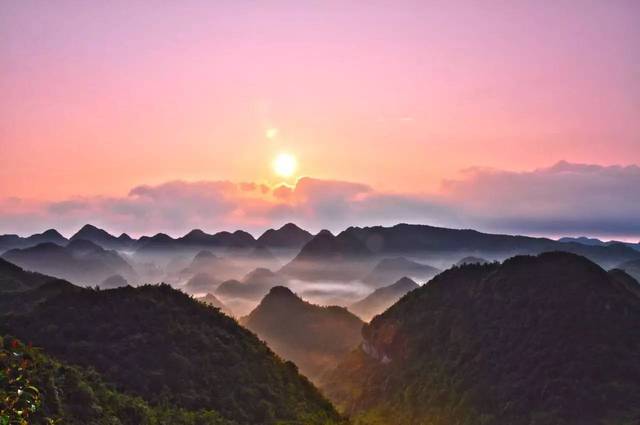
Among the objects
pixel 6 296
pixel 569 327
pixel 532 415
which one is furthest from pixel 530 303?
pixel 6 296

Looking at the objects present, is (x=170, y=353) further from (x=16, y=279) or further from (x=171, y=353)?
(x=16, y=279)

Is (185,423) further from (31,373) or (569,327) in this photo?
(569,327)

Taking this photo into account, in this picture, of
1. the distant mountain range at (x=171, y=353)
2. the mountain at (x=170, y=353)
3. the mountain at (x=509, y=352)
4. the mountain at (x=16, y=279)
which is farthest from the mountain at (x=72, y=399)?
the mountain at (x=16, y=279)

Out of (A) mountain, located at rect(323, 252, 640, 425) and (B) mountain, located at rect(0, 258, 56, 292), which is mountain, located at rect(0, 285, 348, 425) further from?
(B) mountain, located at rect(0, 258, 56, 292)

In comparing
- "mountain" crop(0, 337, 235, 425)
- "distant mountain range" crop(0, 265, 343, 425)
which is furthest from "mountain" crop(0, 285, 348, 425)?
"mountain" crop(0, 337, 235, 425)

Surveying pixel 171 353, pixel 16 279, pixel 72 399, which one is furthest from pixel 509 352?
pixel 16 279

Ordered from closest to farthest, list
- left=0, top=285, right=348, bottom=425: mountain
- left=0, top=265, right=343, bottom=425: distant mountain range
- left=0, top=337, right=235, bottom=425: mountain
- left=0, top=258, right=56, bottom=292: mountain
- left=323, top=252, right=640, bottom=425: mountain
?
left=0, top=337, right=235, bottom=425: mountain → left=0, top=265, right=343, bottom=425: distant mountain range → left=0, top=285, right=348, bottom=425: mountain → left=323, top=252, right=640, bottom=425: mountain → left=0, top=258, right=56, bottom=292: mountain
